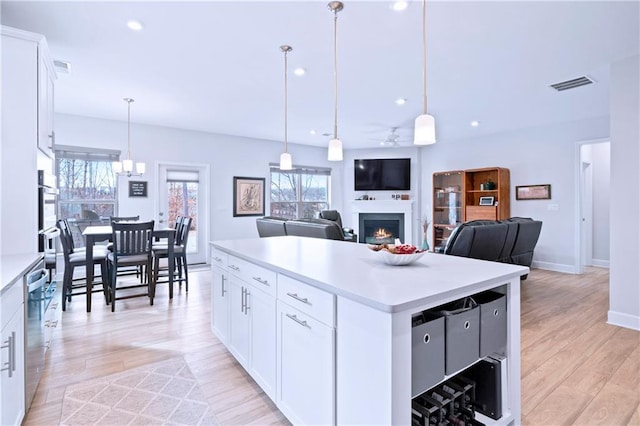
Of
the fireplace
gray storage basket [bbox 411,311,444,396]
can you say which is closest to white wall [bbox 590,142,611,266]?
the fireplace

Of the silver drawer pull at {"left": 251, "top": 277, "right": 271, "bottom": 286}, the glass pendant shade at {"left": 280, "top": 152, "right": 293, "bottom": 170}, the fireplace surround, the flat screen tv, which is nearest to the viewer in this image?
the silver drawer pull at {"left": 251, "top": 277, "right": 271, "bottom": 286}

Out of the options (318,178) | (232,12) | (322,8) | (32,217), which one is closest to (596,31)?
(322,8)

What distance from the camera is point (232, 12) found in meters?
2.40

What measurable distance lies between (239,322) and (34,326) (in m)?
1.17

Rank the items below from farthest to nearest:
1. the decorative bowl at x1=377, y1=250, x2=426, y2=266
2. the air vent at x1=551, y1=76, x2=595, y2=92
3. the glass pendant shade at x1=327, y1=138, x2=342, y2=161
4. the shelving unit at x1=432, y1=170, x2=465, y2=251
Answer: the shelving unit at x1=432, y1=170, x2=465, y2=251 → the air vent at x1=551, y1=76, x2=595, y2=92 → the glass pendant shade at x1=327, y1=138, x2=342, y2=161 → the decorative bowl at x1=377, y1=250, x2=426, y2=266

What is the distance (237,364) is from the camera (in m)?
2.38

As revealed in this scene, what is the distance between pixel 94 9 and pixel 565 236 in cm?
701

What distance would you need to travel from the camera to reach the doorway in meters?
6.00

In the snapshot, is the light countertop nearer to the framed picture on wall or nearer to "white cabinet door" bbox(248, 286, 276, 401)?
"white cabinet door" bbox(248, 286, 276, 401)

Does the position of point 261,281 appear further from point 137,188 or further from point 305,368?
point 137,188

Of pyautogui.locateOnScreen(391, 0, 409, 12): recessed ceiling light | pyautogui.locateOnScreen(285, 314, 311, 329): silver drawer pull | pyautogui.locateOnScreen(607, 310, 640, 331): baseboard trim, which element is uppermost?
pyautogui.locateOnScreen(391, 0, 409, 12): recessed ceiling light

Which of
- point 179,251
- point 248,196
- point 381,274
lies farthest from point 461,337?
point 248,196

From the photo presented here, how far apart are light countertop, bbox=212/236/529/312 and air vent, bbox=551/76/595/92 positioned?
322 centimetres

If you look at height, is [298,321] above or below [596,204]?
below
